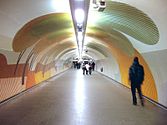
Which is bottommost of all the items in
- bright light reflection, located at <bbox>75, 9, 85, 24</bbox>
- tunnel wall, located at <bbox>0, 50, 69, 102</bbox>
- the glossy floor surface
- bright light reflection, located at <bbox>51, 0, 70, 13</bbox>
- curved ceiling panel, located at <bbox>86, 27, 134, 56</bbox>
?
the glossy floor surface

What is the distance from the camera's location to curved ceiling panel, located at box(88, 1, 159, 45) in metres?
7.90

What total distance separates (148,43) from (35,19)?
404 cm

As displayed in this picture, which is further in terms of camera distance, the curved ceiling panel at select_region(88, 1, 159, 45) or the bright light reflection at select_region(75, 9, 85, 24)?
the bright light reflection at select_region(75, 9, 85, 24)

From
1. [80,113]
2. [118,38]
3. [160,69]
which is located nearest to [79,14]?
[80,113]

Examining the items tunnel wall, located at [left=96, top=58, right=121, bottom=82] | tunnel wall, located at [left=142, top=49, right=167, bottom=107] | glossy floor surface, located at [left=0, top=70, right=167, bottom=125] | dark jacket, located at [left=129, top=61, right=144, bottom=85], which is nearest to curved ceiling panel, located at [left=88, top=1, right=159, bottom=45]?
tunnel wall, located at [left=142, top=49, right=167, bottom=107]

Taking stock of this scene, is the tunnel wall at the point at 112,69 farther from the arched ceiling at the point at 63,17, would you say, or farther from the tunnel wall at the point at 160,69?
the arched ceiling at the point at 63,17

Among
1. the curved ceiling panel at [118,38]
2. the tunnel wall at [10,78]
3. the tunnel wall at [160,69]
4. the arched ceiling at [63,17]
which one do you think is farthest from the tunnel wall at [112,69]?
the arched ceiling at [63,17]

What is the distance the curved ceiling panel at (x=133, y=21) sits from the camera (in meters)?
7.90

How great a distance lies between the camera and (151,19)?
7.60 meters

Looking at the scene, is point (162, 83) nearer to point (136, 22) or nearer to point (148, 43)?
point (148, 43)

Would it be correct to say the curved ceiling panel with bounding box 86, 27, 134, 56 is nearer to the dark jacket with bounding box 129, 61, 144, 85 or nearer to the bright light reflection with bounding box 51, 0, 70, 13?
the dark jacket with bounding box 129, 61, 144, 85

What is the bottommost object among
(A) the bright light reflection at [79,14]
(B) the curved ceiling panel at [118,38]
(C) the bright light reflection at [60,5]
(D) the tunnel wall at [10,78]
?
(D) the tunnel wall at [10,78]

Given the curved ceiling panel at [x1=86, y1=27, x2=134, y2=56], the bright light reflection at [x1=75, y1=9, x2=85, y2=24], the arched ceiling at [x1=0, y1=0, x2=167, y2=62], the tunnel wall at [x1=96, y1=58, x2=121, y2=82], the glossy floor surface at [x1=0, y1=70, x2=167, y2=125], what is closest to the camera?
the glossy floor surface at [x1=0, y1=70, x2=167, y2=125]

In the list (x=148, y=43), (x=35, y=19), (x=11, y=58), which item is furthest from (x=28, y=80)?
(x=148, y=43)
